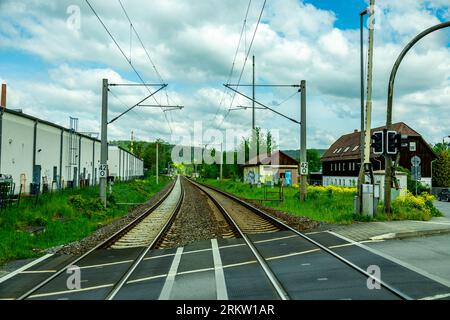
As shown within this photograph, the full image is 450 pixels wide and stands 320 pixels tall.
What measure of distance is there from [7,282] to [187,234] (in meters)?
6.96

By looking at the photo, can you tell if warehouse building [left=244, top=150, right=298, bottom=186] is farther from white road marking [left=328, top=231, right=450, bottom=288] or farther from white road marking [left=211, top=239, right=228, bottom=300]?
white road marking [left=211, top=239, right=228, bottom=300]

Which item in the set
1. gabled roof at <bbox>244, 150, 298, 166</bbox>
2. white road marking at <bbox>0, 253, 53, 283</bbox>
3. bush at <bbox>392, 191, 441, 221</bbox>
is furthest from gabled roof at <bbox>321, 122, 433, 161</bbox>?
white road marking at <bbox>0, 253, 53, 283</bbox>

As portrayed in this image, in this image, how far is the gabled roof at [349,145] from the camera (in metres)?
63.9

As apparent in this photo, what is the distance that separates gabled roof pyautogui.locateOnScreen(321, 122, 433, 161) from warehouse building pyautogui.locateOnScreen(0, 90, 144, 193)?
39.2 metres

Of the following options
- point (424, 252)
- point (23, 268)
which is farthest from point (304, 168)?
point (23, 268)

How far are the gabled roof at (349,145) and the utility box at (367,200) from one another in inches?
1937

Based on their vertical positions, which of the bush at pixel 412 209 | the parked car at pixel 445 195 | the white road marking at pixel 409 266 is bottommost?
the parked car at pixel 445 195

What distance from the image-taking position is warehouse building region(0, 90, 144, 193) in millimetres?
26219

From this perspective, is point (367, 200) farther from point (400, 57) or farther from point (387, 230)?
point (400, 57)

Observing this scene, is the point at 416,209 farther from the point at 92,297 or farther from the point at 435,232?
the point at 92,297

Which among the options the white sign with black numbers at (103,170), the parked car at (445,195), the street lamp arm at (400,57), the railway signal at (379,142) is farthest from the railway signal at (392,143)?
the parked car at (445,195)

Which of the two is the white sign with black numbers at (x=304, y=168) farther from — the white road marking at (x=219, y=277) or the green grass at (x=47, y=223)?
the white road marking at (x=219, y=277)
